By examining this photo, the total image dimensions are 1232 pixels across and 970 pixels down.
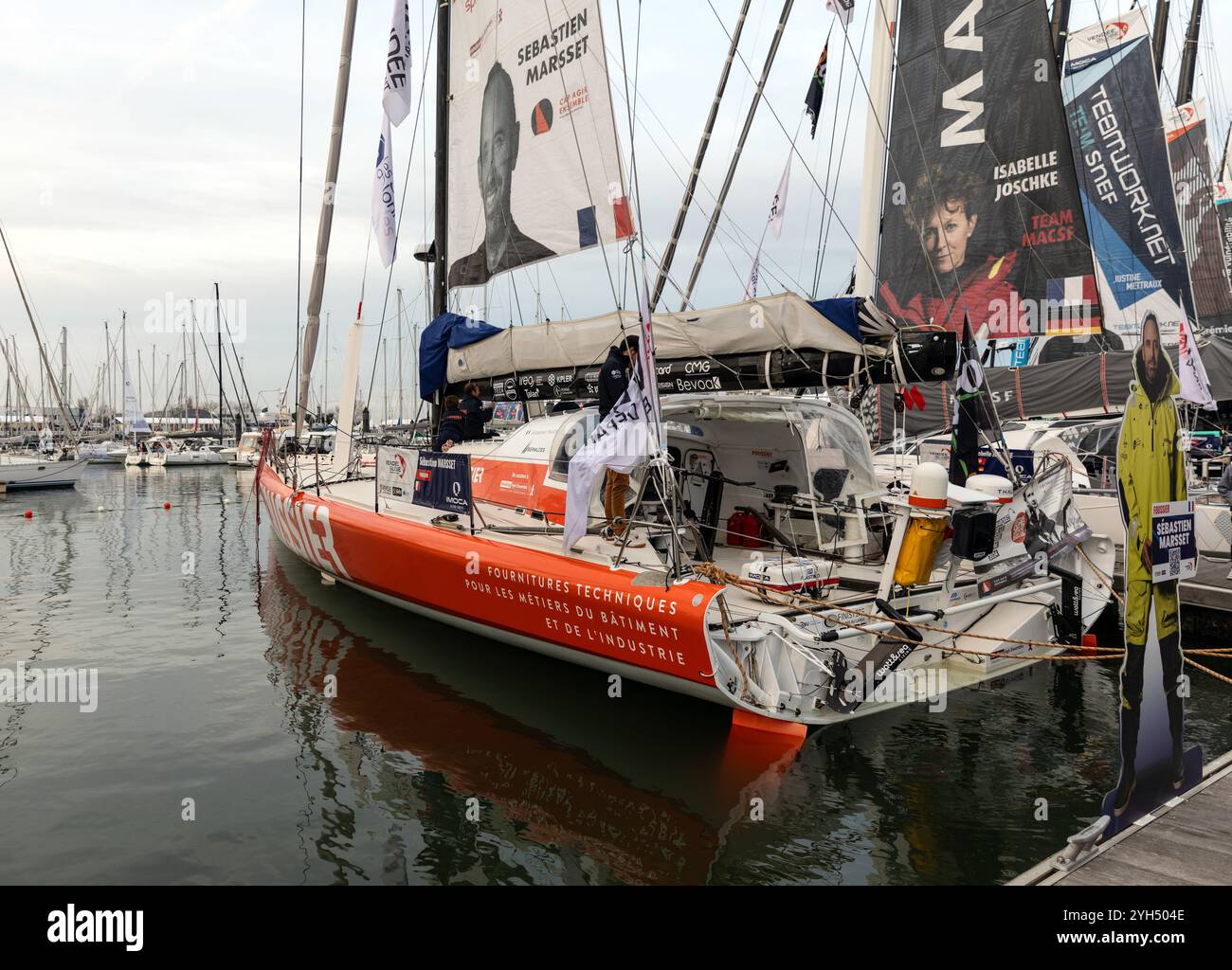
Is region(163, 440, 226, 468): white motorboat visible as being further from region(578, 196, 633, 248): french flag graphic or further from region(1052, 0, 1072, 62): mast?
region(1052, 0, 1072, 62): mast

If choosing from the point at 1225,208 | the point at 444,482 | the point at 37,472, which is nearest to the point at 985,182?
the point at 444,482

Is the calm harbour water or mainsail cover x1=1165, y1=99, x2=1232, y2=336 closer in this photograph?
the calm harbour water

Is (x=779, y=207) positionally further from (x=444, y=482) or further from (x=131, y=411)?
(x=131, y=411)

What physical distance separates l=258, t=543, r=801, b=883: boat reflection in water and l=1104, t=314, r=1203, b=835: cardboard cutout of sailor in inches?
72.8

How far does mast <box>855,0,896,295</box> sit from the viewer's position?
9062mm

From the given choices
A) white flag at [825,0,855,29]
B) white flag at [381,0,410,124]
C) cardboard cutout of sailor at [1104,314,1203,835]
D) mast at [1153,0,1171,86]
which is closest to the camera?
cardboard cutout of sailor at [1104,314,1203,835]

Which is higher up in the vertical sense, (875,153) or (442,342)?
(875,153)

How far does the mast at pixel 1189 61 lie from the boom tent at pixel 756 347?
18.1 meters

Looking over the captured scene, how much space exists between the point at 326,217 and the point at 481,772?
8.85 m

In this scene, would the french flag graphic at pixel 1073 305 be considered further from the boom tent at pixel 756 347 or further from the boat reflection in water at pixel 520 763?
the boat reflection in water at pixel 520 763

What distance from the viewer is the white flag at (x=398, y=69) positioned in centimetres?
973

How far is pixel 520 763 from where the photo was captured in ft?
17.4

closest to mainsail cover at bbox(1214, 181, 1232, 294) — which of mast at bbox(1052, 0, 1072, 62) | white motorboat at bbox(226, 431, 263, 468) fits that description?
mast at bbox(1052, 0, 1072, 62)

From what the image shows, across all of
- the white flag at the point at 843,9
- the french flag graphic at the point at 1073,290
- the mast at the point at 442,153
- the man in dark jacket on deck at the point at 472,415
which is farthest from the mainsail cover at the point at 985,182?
the man in dark jacket on deck at the point at 472,415
